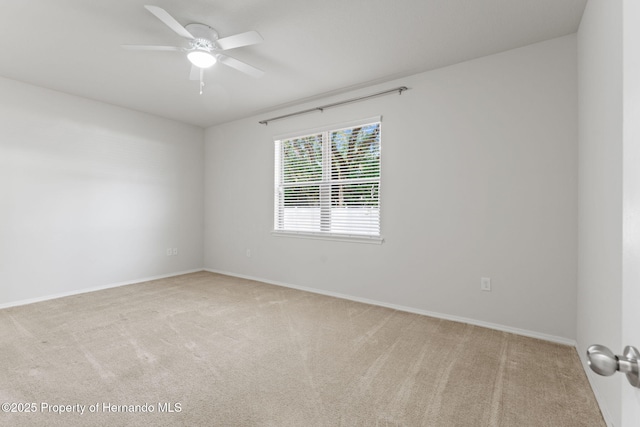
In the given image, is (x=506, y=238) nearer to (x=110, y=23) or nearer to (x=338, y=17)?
(x=338, y=17)

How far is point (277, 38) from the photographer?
8.96 feet

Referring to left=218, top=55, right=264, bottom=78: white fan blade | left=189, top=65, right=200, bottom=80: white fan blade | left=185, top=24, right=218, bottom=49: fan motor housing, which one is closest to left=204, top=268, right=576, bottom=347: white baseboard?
left=218, top=55, right=264, bottom=78: white fan blade

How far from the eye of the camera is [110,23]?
251 cm

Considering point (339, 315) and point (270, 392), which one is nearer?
point (270, 392)

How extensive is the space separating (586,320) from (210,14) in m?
3.65

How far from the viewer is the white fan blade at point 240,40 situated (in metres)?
2.29

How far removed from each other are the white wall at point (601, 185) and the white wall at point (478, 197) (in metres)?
0.19

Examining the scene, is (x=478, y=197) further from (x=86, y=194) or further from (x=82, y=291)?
(x=82, y=291)

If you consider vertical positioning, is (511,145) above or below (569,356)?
above

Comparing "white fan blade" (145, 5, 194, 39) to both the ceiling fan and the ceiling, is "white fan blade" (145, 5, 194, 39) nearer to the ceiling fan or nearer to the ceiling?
the ceiling fan

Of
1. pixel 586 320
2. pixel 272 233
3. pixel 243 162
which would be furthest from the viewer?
pixel 243 162

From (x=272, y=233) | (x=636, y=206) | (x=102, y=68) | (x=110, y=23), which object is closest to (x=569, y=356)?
(x=636, y=206)

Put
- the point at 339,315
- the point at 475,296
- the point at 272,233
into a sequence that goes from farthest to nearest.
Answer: the point at 272,233, the point at 339,315, the point at 475,296

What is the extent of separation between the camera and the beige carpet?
Result: 1.69 m
